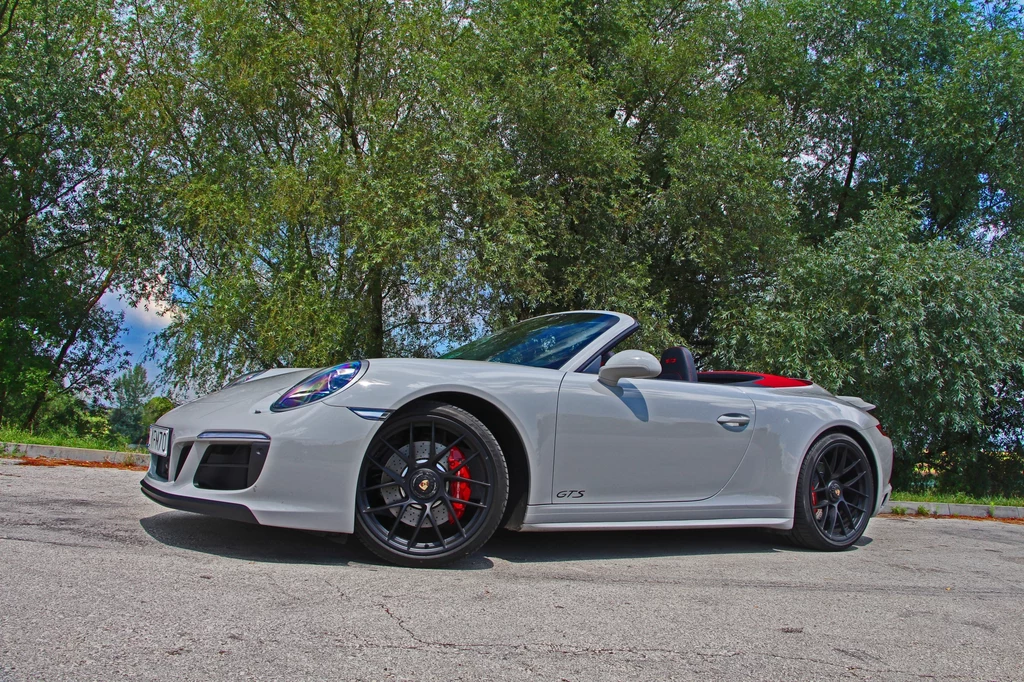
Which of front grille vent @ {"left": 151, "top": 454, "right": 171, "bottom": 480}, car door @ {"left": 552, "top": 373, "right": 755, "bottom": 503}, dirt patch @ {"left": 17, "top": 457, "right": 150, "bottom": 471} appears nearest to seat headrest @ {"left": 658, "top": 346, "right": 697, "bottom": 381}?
car door @ {"left": 552, "top": 373, "right": 755, "bottom": 503}

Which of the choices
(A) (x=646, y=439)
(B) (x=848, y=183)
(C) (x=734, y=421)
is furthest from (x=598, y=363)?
(B) (x=848, y=183)

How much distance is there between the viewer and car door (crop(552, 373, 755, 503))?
13.2 feet

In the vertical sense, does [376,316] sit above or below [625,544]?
above

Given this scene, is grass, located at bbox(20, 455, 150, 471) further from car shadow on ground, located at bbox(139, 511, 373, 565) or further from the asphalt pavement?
car shadow on ground, located at bbox(139, 511, 373, 565)

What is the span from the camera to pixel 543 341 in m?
4.57

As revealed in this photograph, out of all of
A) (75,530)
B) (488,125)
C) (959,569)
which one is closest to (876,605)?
(959,569)

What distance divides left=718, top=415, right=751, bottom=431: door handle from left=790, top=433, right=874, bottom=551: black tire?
0.61 m

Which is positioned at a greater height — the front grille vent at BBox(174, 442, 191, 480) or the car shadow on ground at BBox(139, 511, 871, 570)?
the front grille vent at BBox(174, 442, 191, 480)

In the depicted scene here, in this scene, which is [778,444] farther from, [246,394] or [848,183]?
[848,183]

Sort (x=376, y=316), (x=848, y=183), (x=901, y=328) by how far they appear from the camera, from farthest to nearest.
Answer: (x=848, y=183) → (x=376, y=316) → (x=901, y=328)

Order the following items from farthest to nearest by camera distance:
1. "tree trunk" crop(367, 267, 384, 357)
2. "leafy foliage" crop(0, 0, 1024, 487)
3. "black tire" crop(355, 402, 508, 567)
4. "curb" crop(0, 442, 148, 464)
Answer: "tree trunk" crop(367, 267, 384, 357) < "leafy foliage" crop(0, 0, 1024, 487) < "curb" crop(0, 442, 148, 464) < "black tire" crop(355, 402, 508, 567)

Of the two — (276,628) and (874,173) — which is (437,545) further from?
(874,173)

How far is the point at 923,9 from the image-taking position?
52.4 ft

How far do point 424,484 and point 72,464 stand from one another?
5331mm
